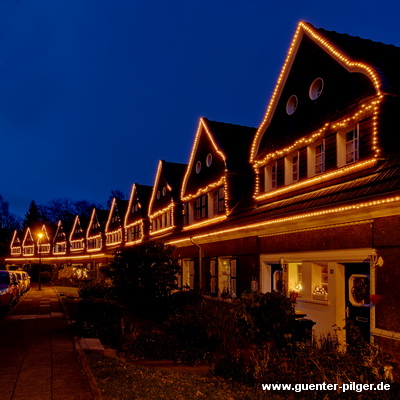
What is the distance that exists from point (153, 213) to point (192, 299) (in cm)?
1696

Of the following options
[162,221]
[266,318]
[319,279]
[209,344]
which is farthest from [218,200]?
[266,318]

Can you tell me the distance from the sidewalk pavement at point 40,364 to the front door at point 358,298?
6.24 meters

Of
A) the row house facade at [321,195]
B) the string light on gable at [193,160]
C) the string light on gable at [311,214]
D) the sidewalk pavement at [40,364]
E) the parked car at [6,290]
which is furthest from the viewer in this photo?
the string light on gable at [193,160]

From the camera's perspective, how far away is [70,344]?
11586 mm

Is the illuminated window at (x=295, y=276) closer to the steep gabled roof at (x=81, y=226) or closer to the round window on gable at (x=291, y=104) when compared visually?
the round window on gable at (x=291, y=104)

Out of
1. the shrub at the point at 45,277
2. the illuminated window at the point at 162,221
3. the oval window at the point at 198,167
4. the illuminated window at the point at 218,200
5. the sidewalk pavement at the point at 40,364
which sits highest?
the oval window at the point at 198,167

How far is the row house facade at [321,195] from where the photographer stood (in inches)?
406

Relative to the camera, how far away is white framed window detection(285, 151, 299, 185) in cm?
1580

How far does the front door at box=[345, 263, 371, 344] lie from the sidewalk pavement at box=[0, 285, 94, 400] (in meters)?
6.24

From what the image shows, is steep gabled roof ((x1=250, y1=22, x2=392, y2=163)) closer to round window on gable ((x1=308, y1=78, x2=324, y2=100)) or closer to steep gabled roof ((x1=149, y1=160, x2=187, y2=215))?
round window on gable ((x1=308, y1=78, x2=324, y2=100))

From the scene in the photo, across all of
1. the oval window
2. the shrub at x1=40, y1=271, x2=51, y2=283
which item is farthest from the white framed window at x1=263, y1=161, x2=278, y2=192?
the shrub at x1=40, y1=271, x2=51, y2=283

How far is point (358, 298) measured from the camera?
36.7 feet

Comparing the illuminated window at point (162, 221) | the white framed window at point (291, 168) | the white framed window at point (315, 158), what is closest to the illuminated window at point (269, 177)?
the white framed window at point (291, 168)

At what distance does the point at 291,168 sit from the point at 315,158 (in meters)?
1.48
